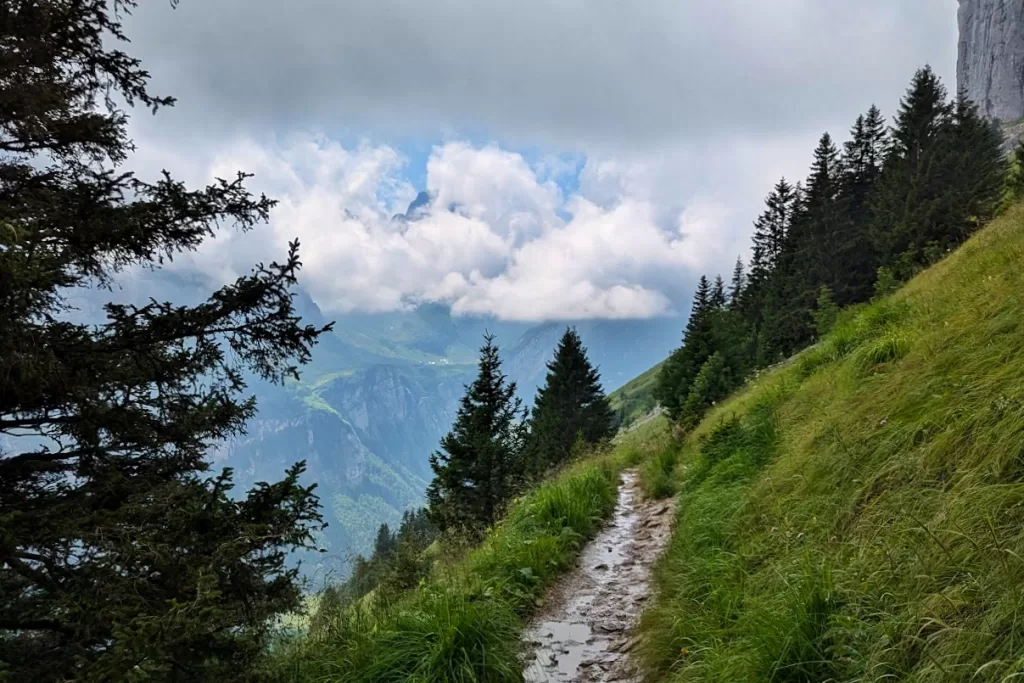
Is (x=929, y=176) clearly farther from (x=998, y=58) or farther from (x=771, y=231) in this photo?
(x=998, y=58)

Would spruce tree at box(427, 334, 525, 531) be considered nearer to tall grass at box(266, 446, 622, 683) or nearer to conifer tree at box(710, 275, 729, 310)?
tall grass at box(266, 446, 622, 683)

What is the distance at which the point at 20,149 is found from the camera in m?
5.14

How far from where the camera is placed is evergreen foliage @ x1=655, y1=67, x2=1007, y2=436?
30.3 metres

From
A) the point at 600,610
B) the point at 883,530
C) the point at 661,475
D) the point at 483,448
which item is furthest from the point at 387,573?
the point at 483,448

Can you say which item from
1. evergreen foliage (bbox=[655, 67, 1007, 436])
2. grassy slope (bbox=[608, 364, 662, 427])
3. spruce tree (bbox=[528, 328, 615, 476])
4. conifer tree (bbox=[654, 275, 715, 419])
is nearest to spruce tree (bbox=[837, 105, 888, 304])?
evergreen foliage (bbox=[655, 67, 1007, 436])

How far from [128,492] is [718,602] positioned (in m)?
5.20

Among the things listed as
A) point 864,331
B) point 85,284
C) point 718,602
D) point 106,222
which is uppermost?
point 106,222

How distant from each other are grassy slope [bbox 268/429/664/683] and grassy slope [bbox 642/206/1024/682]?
1.32 metres

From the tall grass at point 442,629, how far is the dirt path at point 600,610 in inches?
10.8

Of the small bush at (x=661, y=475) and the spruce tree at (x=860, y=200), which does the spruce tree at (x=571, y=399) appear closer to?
the spruce tree at (x=860, y=200)

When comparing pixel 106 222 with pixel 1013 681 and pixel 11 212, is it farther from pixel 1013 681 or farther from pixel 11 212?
pixel 1013 681

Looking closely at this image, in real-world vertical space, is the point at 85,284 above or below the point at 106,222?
below

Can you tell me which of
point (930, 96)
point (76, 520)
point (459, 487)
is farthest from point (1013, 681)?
point (930, 96)

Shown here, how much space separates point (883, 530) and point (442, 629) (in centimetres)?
324
